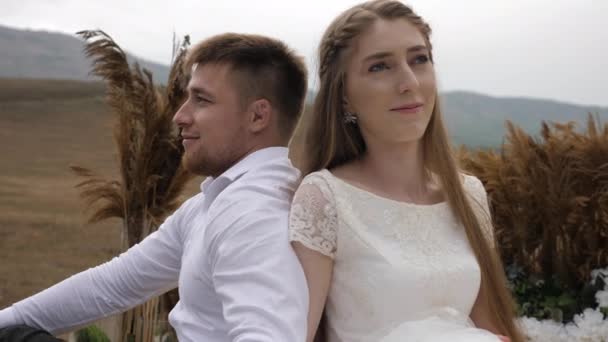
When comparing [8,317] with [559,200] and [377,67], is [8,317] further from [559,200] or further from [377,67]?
[559,200]

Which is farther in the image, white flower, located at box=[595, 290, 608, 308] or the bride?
white flower, located at box=[595, 290, 608, 308]

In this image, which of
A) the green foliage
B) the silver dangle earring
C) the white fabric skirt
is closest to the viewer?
the white fabric skirt

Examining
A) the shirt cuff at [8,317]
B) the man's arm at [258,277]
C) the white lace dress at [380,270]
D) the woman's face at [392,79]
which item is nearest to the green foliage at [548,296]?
the white lace dress at [380,270]

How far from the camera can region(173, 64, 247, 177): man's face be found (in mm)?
2014

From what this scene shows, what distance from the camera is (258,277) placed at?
161cm

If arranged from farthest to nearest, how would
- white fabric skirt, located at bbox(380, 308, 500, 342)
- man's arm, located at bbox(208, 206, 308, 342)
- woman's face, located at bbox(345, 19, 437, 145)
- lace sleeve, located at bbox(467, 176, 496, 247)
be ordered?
1. lace sleeve, located at bbox(467, 176, 496, 247)
2. woman's face, located at bbox(345, 19, 437, 145)
3. white fabric skirt, located at bbox(380, 308, 500, 342)
4. man's arm, located at bbox(208, 206, 308, 342)

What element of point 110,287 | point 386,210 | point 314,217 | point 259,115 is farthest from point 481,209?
point 110,287

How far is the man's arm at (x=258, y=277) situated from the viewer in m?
1.57

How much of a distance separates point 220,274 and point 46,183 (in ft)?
17.7

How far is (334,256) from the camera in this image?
6.25 ft

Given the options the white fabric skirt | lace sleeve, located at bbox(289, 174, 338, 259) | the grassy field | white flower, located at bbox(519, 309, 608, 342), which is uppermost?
lace sleeve, located at bbox(289, 174, 338, 259)

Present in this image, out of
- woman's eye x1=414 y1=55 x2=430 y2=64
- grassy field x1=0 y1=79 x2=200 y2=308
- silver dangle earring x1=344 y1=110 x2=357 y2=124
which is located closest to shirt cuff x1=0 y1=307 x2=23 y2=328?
silver dangle earring x1=344 y1=110 x2=357 y2=124

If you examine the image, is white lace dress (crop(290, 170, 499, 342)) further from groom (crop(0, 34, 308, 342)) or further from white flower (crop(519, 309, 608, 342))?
white flower (crop(519, 309, 608, 342))

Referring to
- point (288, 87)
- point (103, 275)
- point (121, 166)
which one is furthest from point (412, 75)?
point (121, 166)
